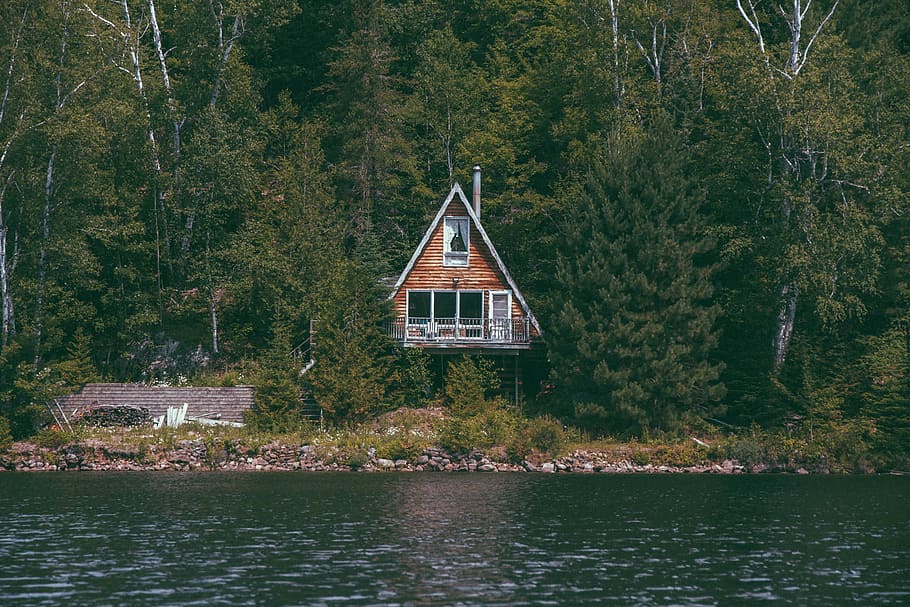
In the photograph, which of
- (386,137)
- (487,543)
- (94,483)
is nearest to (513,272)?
(386,137)

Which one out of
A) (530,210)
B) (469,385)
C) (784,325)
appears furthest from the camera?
(530,210)

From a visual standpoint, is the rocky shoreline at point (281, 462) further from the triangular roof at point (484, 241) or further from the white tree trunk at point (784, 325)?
the triangular roof at point (484, 241)

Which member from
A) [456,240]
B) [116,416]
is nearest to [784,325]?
[456,240]

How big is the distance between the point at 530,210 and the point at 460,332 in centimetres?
906

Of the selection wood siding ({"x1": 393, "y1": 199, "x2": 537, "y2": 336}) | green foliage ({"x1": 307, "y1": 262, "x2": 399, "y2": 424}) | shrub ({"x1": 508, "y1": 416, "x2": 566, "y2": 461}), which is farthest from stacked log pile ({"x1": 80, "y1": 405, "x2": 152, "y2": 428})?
shrub ({"x1": 508, "y1": 416, "x2": 566, "y2": 461})

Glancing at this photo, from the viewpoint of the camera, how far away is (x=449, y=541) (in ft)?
89.4

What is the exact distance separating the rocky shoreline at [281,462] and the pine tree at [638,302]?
217 cm

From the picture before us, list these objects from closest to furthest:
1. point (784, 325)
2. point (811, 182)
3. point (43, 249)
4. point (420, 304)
A: point (811, 182), point (43, 249), point (784, 325), point (420, 304)

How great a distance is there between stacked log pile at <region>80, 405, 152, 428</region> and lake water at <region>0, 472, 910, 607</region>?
6163 millimetres

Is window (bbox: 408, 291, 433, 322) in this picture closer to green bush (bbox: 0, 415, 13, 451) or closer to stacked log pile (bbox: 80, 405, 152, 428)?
stacked log pile (bbox: 80, 405, 152, 428)

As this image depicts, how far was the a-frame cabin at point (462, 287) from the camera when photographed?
166 ft

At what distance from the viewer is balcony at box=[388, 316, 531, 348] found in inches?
1967

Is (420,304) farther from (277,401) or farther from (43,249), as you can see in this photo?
(43,249)

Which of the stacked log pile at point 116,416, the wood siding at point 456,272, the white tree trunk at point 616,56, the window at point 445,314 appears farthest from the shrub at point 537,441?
the white tree trunk at point 616,56
